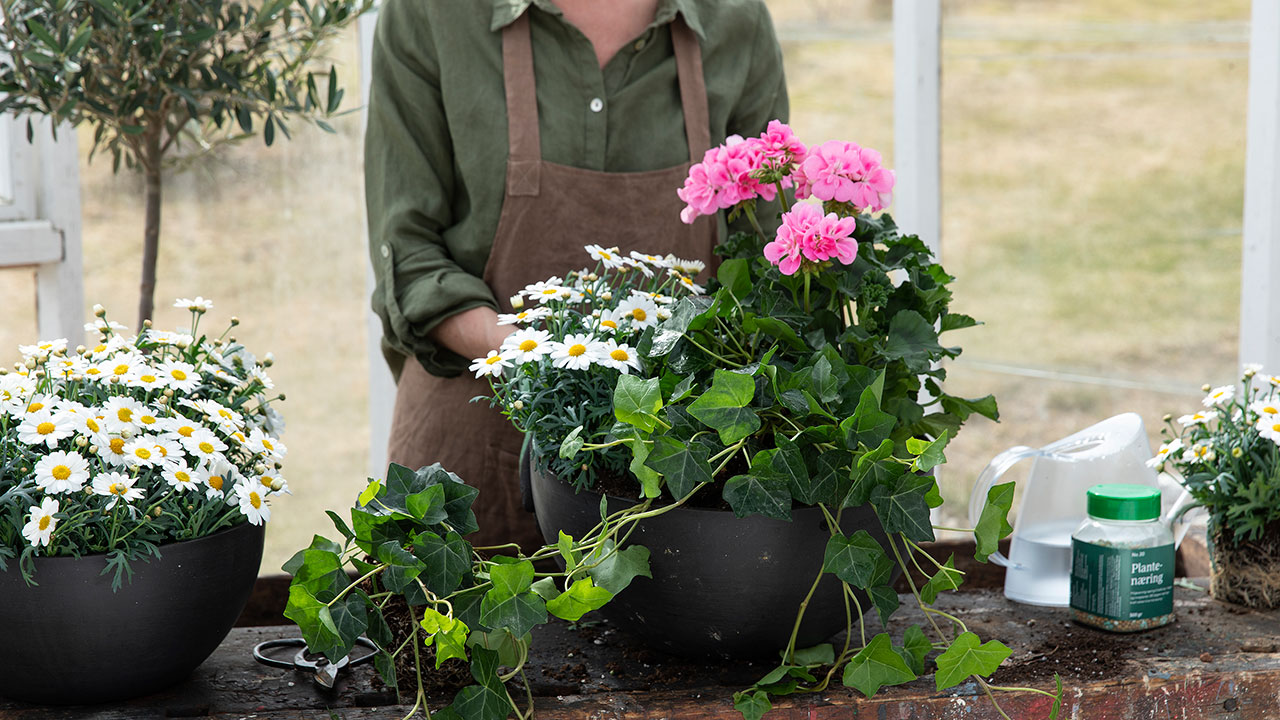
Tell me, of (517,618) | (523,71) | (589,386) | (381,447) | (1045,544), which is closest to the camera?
(517,618)

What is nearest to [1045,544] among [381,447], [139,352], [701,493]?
[701,493]

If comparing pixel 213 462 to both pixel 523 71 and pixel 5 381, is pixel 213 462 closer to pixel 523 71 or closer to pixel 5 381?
pixel 5 381

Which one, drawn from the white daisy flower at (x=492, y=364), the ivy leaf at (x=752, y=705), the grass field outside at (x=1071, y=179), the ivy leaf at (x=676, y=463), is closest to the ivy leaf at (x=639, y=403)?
the ivy leaf at (x=676, y=463)

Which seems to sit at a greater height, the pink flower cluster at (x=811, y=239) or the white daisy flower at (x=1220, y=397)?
the pink flower cluster at (x=811, y=239)

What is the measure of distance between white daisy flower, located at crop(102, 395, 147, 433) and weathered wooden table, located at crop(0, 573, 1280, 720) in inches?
7.5

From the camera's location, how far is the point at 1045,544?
1.18 meters

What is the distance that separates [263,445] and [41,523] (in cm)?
18

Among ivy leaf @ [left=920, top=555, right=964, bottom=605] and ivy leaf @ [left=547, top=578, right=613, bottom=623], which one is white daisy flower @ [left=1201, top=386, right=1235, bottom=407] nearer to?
ivy leaf @ [left=920, top=555, right=964, bottom=605]

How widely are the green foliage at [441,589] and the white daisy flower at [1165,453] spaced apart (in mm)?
568

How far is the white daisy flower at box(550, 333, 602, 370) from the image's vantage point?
0.90 meters

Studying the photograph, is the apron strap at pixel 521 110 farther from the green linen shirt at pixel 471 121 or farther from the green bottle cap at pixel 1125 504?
the green bottle cap at pixel 1125 504

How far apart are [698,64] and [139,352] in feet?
2.64

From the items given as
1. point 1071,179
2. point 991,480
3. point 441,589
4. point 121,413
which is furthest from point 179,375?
point 1071,179

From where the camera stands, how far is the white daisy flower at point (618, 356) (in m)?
0.91
